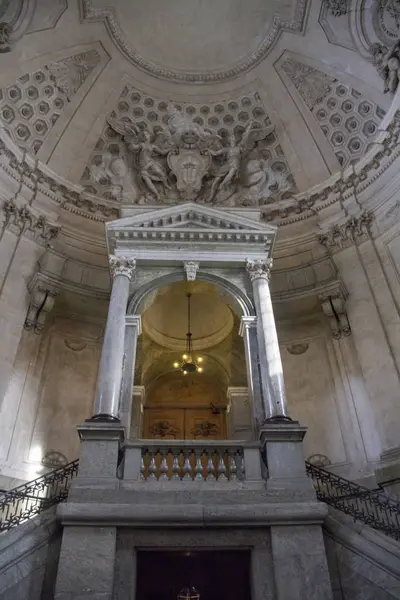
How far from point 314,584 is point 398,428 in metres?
5.62

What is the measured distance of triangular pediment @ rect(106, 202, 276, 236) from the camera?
1338cm

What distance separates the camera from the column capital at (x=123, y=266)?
12680mm

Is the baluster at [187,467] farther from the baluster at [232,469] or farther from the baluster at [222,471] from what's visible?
the baluster at [232,469]

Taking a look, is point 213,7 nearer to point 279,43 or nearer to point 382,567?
point 279,43

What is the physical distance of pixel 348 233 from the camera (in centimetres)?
1658

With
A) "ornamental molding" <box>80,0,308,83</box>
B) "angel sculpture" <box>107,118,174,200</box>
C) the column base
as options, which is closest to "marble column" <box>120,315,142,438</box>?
the column base

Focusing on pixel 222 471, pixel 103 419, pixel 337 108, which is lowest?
pixel 222 471

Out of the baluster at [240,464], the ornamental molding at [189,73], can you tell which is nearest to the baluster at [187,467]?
the baluster at [240,464]

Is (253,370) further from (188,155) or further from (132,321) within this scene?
(188,155)

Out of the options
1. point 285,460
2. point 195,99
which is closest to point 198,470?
point 285,460

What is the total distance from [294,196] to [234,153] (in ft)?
10.3

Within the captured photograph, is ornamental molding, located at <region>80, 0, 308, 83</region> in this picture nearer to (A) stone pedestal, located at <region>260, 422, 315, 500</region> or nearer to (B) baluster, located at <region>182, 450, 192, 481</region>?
(A) stone pedestal, located at <region>260, 422, 315, 500</region>

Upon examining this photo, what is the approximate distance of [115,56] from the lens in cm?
1991

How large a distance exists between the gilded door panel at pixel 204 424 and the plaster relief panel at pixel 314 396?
10.4 ft
